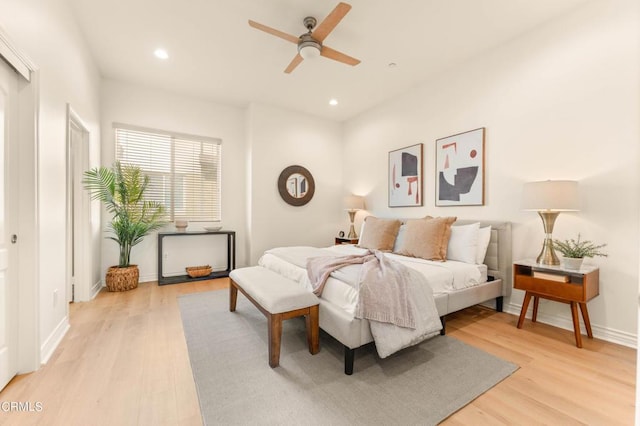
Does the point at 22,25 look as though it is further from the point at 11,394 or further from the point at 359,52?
the point at 359,52

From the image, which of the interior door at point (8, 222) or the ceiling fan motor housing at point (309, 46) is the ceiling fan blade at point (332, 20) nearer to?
the ceiling fan motor housing at point (309, 46)

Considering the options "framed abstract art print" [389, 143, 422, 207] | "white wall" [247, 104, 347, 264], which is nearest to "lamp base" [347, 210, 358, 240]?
"white wall" [247, 104, 347, 264]

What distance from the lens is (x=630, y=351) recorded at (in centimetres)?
216

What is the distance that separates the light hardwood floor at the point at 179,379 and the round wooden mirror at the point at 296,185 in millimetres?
2879

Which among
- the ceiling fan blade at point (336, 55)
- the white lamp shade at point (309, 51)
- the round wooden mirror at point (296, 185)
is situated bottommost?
the round wooden mirror at point (296, 185)

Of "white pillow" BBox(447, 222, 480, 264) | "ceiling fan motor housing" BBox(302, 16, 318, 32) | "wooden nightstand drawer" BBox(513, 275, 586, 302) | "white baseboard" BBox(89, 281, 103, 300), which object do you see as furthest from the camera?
"white baseboard" BBox(89, 281, 103, 300)

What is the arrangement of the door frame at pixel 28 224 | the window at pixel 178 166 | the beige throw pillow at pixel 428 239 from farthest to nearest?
1. the window at pixel 178 166
2. the beige throw pillow at pixel 428 239
3. the door frame at pixel 28 224

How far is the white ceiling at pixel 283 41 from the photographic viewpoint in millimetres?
2549

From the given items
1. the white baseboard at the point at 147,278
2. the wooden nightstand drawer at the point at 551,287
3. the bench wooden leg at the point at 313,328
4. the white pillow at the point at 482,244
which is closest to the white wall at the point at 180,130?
the white baseboard at the point at 147,278

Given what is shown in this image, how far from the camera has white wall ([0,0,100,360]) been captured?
72.6 inches

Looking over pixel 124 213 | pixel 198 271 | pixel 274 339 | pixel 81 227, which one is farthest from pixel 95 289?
pixel 274 339

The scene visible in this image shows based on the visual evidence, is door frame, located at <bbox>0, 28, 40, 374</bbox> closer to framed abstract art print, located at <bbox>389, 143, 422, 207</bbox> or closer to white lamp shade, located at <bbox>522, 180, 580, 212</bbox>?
white lamp shade, located at <bbox>522, 180, 580, 212</bbox>

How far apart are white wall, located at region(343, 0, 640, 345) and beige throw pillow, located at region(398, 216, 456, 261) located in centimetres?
60

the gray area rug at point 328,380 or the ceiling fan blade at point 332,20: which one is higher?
the ceiling fan blade at point 332,20
